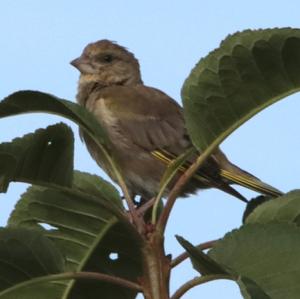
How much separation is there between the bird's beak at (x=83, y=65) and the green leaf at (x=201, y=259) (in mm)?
5679

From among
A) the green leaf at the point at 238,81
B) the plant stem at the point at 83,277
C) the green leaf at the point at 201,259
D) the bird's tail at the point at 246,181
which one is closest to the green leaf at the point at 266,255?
the green leaf at the point at 201,259

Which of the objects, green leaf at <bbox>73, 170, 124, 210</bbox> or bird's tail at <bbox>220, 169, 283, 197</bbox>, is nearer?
green leaf at <bbox>73, 170, 124, 210</bbox>

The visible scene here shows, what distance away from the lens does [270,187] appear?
6.09 metres

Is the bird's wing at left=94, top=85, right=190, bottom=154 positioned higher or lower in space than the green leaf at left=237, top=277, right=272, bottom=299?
higher

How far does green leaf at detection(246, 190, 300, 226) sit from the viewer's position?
3.23 m

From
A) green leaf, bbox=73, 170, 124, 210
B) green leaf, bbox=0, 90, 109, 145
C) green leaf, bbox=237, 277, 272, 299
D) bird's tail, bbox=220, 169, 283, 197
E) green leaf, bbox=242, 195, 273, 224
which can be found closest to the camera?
green leaf, bbox=237, 277, 272, 299

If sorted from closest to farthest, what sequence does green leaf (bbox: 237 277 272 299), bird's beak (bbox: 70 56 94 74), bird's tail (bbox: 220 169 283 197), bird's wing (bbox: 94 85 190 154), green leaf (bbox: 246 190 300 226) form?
1. green leaf (bbox: 237 277 272 299)
2. green leaf (bbox: 246 190 300 226)
3. bird's tail (bbox: 220 169 283 197)
4. bird's wing (bbox: 94 85 190 154)
5. bird's beak (bbox: 70 56 94 74)

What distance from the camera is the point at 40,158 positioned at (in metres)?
3.24

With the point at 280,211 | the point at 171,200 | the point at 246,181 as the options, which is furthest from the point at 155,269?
the point at 246,181

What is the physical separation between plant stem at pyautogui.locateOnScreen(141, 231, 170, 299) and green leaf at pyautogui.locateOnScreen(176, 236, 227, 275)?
0.11 meters

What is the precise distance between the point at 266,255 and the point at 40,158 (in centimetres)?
86

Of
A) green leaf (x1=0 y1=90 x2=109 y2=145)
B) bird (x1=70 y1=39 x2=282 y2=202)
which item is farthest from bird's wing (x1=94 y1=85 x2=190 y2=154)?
green leaf (x1=0 y1=90 x2=109 y2=145)

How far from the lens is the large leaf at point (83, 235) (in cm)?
356

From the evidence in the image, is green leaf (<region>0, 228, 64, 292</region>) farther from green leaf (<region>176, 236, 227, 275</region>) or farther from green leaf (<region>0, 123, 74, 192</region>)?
green leaf (<region>176, 236, 227, 275</region>)
